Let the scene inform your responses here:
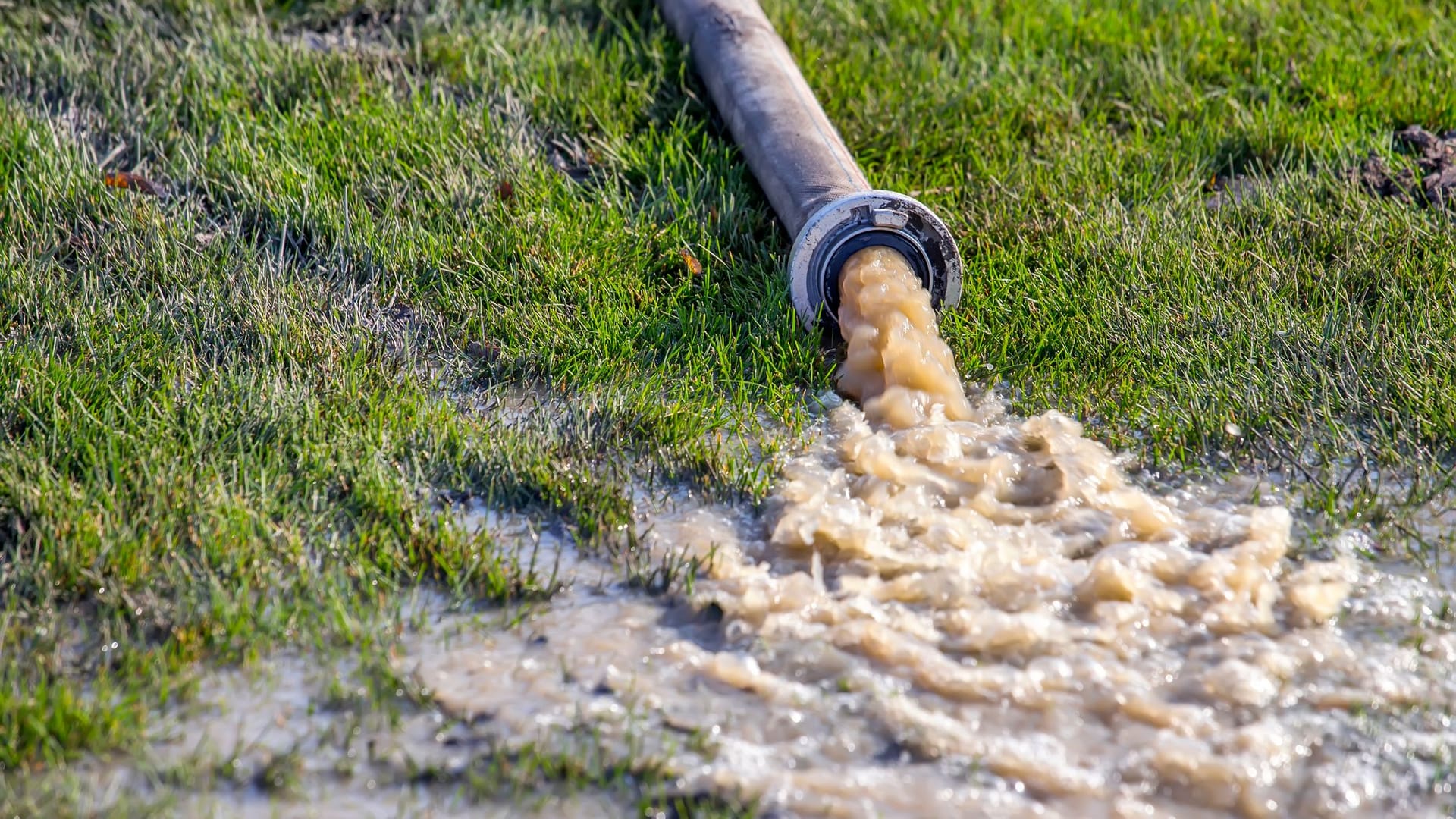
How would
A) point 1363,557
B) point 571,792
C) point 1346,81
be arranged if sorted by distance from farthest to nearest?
point 1346,81 < point 1363,557 < point 571,792

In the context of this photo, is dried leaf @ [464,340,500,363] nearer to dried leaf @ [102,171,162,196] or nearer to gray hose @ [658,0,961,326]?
gray hose @ [658,0,961,326]

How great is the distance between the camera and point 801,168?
4.06 m

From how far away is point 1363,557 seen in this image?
2971 mm

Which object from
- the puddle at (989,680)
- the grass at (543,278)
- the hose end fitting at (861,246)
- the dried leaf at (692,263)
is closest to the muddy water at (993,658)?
the puddle at (989,680)

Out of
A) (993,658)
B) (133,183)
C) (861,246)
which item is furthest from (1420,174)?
(133,183)

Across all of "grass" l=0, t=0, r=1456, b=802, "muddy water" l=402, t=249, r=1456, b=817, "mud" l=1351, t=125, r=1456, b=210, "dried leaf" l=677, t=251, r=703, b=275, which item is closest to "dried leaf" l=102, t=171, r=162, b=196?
"grass" l=0, t=0, r=1456, b=802

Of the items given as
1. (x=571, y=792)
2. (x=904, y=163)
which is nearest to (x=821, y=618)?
(x=571, y=792)

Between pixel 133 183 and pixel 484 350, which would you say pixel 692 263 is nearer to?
pixel 484 350

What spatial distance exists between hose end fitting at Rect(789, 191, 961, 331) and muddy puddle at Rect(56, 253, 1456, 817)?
71 centimetres

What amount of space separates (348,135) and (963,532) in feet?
8.69

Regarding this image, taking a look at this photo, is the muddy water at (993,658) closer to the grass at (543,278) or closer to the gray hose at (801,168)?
the grass at (543,278)

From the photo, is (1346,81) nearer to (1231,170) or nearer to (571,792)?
(1231,170)

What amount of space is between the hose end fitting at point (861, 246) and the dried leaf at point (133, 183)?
211 centimetres

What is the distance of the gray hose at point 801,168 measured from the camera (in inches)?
147
